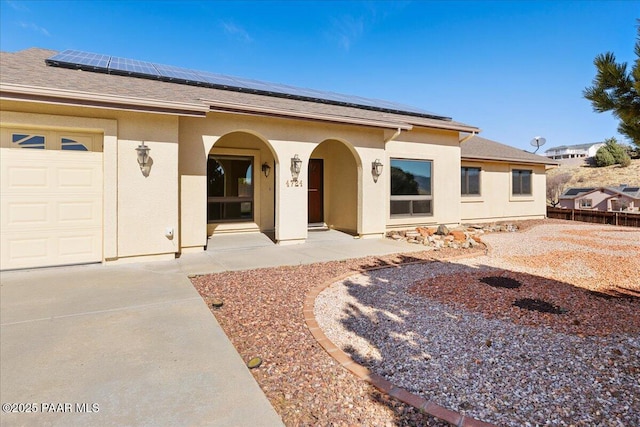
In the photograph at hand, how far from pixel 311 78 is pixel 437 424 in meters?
Answer: 21.8

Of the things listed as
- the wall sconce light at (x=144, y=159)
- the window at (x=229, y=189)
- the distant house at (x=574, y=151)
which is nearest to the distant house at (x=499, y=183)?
the window at (x=229, y=189)

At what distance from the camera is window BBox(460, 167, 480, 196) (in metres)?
14.3

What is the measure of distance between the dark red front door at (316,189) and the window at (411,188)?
2603 mm

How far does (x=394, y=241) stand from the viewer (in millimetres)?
9898

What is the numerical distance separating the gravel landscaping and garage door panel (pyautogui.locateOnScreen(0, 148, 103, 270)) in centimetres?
293

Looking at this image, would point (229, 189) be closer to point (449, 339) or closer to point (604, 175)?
point (449, 339)

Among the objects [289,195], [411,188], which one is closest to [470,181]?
[411,188]

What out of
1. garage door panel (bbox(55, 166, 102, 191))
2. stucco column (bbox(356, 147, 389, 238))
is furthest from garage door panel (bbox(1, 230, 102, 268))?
stucco column (bbox(356, 147, 389, 238))

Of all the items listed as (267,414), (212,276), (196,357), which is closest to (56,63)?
(212,276)

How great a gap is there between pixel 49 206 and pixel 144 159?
1911 millimetres

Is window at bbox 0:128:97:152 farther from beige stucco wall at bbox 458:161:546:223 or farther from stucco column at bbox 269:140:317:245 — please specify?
beige stucco wall at bbox 458:161:546:223

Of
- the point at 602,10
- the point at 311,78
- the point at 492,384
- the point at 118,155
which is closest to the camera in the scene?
the point at 492,384

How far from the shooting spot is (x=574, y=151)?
7944 cm

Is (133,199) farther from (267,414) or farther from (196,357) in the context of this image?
(267,414)
